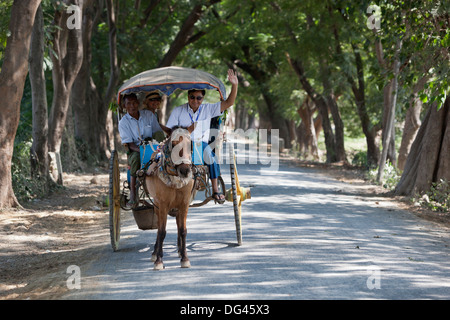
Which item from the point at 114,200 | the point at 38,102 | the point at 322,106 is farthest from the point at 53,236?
the point at 322,106

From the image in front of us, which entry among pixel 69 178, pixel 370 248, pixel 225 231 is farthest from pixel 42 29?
pixel 370 248

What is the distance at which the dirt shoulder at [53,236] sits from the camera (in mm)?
7523

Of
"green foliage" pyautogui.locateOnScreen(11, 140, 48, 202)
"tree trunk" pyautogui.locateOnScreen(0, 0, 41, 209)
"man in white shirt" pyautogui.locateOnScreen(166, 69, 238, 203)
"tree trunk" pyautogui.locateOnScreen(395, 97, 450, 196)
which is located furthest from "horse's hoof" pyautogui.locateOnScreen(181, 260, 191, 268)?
"tree trunk" pyautogui.locateOnScreen(395, 97, 450, 196)

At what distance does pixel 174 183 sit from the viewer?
7578 millimetres

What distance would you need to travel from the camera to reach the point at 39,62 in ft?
49.8

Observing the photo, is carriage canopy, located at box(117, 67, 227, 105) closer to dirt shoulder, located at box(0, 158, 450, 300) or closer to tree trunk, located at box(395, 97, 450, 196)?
dirt shoulder, located at box(0, 158, 450, 300)

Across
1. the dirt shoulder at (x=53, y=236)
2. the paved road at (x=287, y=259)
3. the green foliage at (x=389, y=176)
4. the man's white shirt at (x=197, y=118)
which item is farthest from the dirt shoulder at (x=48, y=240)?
the green foliage at (x=389, y=176)

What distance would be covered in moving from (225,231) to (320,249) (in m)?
2.17

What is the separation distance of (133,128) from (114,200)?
117cm

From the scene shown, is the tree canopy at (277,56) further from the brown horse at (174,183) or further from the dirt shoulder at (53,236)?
the brown horse at (174,183)

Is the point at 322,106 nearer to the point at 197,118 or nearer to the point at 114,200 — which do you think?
the point at 114,200

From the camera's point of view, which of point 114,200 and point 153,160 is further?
point 114,200

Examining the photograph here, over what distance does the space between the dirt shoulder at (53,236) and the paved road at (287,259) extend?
392mm

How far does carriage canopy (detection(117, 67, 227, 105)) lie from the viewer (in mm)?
8570
